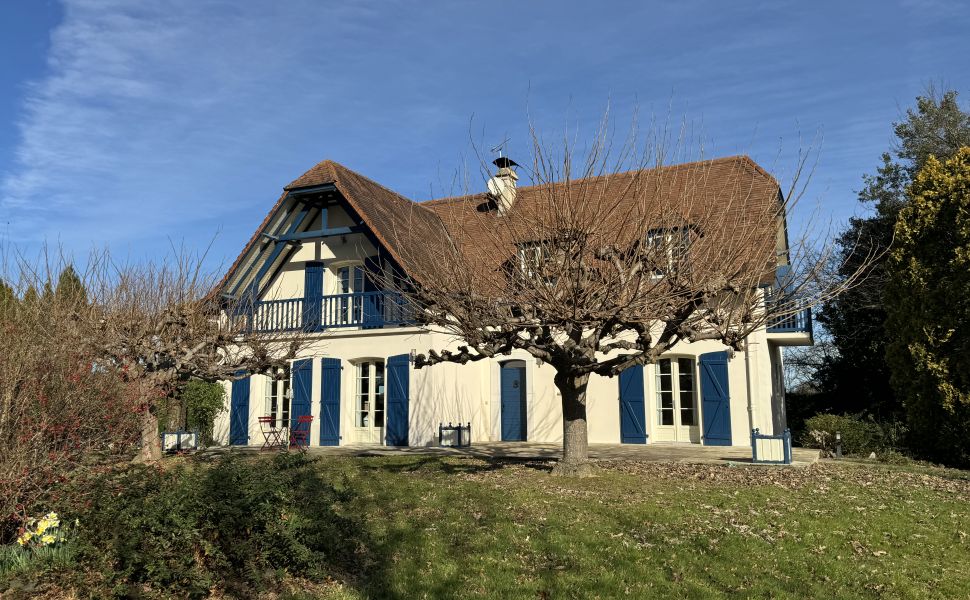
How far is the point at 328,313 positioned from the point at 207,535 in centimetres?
1144

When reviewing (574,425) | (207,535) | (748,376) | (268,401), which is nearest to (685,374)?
(748,376)

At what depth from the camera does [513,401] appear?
1634 centimetres

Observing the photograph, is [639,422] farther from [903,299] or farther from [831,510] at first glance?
[831,510]

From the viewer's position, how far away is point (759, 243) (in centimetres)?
856

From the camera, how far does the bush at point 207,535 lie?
15.4 ft

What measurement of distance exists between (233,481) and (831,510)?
234 inches

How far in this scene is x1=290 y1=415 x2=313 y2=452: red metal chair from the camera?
13938mm

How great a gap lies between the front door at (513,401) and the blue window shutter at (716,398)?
4.16 meters

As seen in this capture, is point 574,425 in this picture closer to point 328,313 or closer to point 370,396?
point 370,396

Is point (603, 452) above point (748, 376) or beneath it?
beneath

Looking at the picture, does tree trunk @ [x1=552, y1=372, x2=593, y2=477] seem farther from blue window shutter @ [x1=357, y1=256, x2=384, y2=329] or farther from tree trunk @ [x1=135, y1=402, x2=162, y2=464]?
blue window shutter @ [x1=357, y1=256, x2=384, y2=329]

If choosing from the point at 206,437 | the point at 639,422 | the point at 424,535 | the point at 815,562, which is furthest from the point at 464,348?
the point at 206,437

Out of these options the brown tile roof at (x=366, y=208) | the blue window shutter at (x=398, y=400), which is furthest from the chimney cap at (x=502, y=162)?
the blue window shutter at (x=398, y=400)

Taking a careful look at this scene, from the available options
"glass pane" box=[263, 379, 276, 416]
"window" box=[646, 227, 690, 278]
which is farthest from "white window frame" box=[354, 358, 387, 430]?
"window" box=[646, 227, 690, 278]
